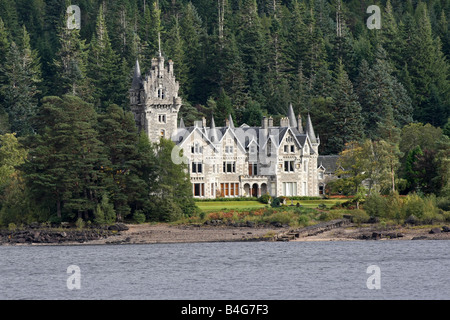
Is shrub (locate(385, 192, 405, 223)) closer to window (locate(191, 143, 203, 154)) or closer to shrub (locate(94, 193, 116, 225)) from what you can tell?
shrub (locate(94, 193, 116, 225))

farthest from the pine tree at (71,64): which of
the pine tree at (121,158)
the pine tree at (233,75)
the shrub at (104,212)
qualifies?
the shrub at (104,212)

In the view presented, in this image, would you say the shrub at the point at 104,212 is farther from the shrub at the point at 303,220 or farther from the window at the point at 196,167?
the window at the point at 196,167

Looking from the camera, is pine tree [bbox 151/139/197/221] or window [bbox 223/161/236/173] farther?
window [bbox 223/161/236/173]

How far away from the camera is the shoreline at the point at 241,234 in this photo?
91.7 metres

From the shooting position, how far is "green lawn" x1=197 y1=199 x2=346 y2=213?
10528cm

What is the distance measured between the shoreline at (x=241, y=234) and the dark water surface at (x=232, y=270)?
744 millimetres

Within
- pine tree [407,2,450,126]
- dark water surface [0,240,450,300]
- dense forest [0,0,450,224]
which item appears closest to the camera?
dark water surface [0,240,450,300]

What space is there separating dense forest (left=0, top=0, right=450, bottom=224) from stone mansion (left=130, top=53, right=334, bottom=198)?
18.3 feet

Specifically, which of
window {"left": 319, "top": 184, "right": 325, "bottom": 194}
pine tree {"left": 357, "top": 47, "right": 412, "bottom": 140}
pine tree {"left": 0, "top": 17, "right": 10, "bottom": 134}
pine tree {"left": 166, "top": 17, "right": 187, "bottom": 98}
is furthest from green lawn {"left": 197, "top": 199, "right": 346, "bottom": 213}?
pine tree {"left": 166, "top": 17, "right": 187, "bottom": 98}

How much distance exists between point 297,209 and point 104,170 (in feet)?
60.5

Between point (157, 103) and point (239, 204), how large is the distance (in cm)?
1605

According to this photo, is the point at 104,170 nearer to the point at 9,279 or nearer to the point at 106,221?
the point at 106,221

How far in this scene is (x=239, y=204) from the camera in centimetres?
10988

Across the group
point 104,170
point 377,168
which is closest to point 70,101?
point 104,170
